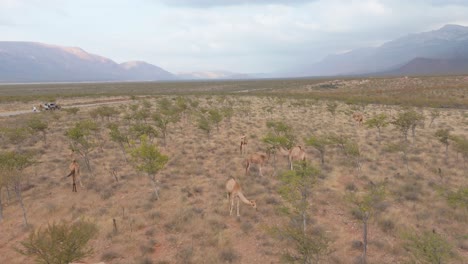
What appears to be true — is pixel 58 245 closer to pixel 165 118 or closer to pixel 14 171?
pixel 14 171

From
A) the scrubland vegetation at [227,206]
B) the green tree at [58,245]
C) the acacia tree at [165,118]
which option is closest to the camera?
the green tree at [58,245]

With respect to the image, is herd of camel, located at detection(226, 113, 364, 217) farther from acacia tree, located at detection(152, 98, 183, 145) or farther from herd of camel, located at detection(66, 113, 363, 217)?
acacia tree, located at detection(152, 98, 183, 145)

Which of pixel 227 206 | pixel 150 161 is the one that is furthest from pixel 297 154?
pixel 150 161

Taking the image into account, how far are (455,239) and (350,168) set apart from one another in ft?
22.9

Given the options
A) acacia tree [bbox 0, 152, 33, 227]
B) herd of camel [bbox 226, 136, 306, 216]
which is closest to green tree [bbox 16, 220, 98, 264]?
acacia tree [bbox 0, 152, 33, 227]

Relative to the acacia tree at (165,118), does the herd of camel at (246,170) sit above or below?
below

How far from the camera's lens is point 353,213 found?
11312 mm

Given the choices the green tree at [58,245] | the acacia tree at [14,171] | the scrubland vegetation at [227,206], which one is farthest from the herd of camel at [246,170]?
the green tree at [58,245]

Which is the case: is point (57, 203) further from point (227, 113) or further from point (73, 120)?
point (73, 120)

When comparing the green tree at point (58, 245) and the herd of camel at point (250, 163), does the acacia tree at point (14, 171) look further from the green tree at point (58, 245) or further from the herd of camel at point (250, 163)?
the herd of camel at point (250, 163)

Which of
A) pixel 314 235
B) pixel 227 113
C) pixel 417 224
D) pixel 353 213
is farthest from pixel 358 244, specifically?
pixel 227 113

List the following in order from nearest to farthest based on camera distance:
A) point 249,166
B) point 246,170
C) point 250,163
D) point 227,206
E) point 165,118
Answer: point 227,206
point 246,170
point 250,163
point 249,166
point 165,118

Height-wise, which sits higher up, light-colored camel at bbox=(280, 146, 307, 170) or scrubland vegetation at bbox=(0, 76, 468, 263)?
light-colored camel at bbox=(280, 146, 307, 170)

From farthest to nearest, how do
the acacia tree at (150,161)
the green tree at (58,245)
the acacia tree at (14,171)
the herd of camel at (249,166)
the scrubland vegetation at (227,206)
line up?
the acacia tree at (150,161)
the herd of camel at (249,166)
the acacia tree at (14,171)
the scrubland vegetation at (227,206)
the green tree at (58,245)
